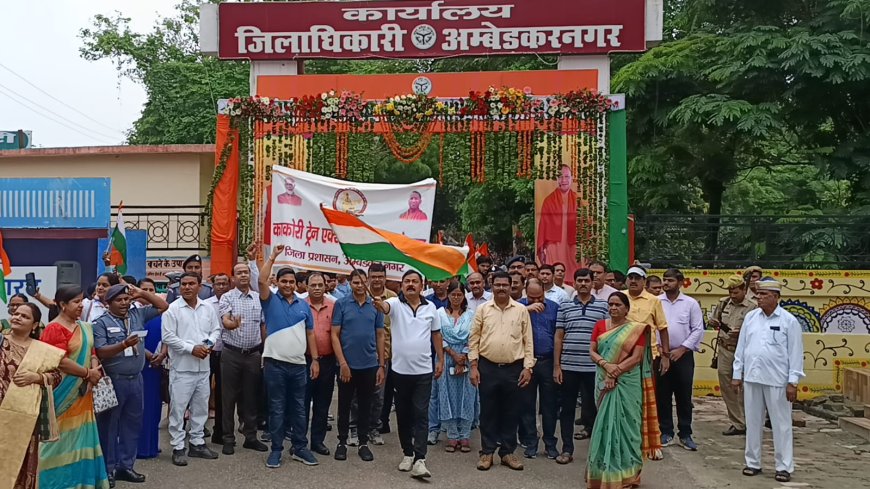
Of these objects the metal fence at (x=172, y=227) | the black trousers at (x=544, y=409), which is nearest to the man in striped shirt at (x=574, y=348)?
the black trousers at (x=544, y=409)

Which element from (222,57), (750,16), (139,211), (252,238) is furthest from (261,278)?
(750,16)

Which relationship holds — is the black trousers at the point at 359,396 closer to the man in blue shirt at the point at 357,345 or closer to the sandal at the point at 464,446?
the man in blue shirt at the point at 357,345

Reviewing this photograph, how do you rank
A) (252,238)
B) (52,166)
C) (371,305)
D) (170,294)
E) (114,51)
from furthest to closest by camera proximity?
(114,51) → (52,166) → (252,238) → (170,294) → (371,305)

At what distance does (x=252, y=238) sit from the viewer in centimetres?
1271

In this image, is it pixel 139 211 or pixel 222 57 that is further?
pixel 139 211

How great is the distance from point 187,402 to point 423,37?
A: 7.53 metres

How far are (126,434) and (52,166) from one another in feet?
42.0

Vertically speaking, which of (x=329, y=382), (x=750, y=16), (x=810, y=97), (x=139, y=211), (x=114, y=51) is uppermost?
(x=114, y=51)

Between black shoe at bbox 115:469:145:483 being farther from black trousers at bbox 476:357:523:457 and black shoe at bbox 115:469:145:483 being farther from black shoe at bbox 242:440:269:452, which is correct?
black trousers at bbox 476:357:523:457

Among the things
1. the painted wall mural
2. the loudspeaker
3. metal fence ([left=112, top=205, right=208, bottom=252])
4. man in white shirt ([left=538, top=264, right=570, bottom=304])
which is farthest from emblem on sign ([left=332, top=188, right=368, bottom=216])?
metal fence ([left=112, top=205, right=208, bottom=252])

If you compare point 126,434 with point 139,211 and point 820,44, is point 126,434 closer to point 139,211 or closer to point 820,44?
point 139,211

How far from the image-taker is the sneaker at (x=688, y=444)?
28.6 feet

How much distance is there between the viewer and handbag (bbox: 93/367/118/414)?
6570 millimetres

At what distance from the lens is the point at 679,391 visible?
8852 millimetres
